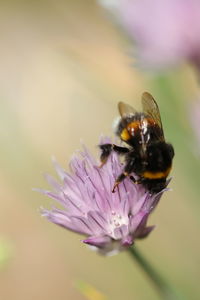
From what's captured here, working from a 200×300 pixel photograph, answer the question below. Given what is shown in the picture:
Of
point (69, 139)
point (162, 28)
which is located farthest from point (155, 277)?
point (69, 139)

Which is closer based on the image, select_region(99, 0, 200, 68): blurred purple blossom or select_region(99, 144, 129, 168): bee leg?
select_region(99, 144, 129, 168): bee leg

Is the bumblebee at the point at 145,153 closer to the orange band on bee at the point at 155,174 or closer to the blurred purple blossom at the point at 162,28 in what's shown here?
the orange band on bee at the point at 155,174

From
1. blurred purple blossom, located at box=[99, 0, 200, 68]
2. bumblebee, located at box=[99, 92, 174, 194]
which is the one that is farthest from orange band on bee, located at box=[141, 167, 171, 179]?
blurred purple blossom, located at box=[99, 0, 200, 68]

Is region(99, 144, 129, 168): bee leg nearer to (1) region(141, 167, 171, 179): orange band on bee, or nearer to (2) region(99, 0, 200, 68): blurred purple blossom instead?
(1) region(141, 167, 171, 179): orange band on bee

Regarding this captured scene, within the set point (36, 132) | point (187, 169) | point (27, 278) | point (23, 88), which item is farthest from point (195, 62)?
point (23, 88)

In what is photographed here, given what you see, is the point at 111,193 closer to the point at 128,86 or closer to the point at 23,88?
the point at 128,86

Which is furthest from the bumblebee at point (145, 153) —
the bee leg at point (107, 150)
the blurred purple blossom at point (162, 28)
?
the blurred purple blossom at point (162, 28)

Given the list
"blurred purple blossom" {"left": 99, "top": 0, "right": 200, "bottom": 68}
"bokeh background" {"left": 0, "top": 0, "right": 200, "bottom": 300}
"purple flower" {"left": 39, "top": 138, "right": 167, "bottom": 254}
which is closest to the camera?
"purple flower" {"left": 39, "top": 138, "right": 167, "bottom": 254}

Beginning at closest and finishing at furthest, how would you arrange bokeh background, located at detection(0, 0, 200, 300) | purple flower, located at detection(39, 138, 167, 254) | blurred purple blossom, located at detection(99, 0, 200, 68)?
purple flower, located at detection(39, 138, 167, 254) → blurred purple blossom, located at detection(99, 0, 200, 68) → bokeh background, located at detection(0, 0, 200, 300)
